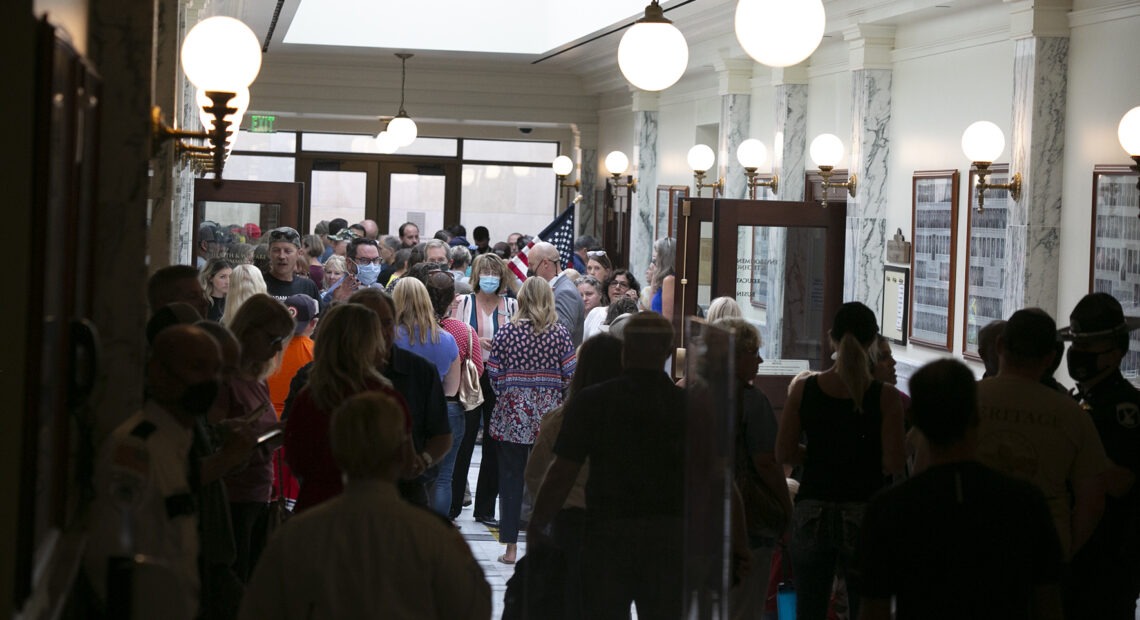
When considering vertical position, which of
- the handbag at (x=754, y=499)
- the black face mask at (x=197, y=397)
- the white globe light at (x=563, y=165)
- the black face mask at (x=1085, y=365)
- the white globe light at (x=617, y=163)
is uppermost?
the white globe light at (x=563, y=165)

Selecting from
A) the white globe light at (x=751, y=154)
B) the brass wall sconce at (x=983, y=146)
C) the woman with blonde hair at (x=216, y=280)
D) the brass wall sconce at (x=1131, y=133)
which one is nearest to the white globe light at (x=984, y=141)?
the brass wall sconce at (x=983, y=146)

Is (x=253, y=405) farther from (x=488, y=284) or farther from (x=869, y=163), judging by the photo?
(x=869, y=163)

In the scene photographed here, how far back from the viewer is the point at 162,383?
11.6 ft

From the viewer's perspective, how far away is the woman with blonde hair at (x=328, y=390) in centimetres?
452

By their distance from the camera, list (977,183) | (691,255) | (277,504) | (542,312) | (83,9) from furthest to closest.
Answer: (691,255) → (977,183) → (542,312) → (277,504) → (83,9)

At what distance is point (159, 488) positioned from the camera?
3.39 m

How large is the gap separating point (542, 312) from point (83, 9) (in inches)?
177

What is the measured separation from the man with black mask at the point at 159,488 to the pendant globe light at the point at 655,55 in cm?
333

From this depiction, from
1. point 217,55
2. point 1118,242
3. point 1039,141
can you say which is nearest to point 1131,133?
point 1118,242

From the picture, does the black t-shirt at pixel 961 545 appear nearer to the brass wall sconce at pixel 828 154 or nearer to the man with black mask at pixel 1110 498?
the man with black mask at pixel 1110 498

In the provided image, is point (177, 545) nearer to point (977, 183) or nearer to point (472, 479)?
point (977, 183)

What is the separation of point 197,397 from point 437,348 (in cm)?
424

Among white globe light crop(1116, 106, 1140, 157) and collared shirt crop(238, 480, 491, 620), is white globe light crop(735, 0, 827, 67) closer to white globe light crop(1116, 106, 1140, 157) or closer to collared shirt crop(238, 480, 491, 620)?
white globe light crop(1116, 106, 1140, 157)

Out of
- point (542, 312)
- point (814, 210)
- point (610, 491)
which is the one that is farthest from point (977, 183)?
point (610, 491)
